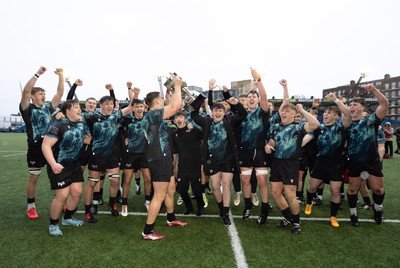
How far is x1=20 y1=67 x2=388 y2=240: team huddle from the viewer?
14.2 feet

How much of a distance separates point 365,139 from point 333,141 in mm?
527

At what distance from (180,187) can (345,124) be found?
3444 mm

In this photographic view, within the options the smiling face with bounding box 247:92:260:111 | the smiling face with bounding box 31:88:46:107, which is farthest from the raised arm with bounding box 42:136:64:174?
the smiling face with bounding box 247:92:260:111

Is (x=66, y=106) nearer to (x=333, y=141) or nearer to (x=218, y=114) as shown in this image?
(x=218, y=114)

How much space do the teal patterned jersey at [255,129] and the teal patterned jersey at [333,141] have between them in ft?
3.77

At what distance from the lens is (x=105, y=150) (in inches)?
203

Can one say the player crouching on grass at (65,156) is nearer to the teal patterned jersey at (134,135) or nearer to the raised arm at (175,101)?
the teal patterned jersey at (134,135)

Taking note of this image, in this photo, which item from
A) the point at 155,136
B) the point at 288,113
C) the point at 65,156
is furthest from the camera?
the point at 288,113

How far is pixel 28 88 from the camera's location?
4.87 metres

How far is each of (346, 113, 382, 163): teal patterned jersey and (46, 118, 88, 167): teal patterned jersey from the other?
4923mm

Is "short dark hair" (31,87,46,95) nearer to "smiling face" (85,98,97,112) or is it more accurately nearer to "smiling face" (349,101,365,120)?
"smiling face" (85,98,97,112)

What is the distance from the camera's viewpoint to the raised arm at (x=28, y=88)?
4.85 metres

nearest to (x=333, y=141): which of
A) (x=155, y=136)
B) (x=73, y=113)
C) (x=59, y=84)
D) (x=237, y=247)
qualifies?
(x=237, y=247)

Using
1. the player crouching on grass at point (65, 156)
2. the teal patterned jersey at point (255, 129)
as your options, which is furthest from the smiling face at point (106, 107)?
the teal patterned jersey at point (255, 129)
